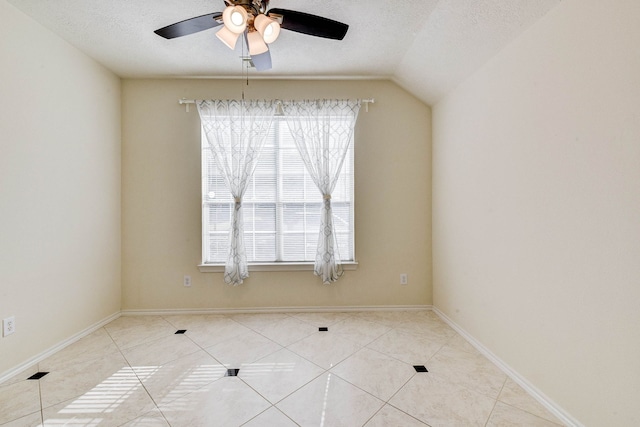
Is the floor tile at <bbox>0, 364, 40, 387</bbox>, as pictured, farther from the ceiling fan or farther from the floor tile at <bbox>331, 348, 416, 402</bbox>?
the ceiling fan

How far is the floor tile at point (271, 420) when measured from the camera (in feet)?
4.73

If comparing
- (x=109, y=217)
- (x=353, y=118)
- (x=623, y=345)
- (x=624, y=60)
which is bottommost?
(x=623, y=345)

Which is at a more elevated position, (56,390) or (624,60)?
(624,60)

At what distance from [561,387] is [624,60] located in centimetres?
172

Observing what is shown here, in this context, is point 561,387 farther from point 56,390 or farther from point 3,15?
point 3,15

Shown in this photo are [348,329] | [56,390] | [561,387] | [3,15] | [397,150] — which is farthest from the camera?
[397,150]

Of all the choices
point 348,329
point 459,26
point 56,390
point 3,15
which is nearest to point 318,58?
point 459,26

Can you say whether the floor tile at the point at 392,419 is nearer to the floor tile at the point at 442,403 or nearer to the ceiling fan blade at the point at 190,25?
the floor tile at the point at 442,403

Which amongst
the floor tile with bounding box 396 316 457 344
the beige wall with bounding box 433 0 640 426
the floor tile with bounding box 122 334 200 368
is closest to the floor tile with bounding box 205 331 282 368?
the floor tile with bounding box 122 334 200 368

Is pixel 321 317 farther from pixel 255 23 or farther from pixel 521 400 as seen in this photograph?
pixel 255 23

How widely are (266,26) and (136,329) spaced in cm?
294

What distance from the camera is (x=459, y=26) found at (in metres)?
1.96

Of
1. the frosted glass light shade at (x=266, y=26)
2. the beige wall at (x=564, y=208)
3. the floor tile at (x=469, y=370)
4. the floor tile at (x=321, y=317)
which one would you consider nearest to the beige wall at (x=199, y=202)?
the floor tile at (x=321, y=317)

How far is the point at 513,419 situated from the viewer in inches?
58.6
